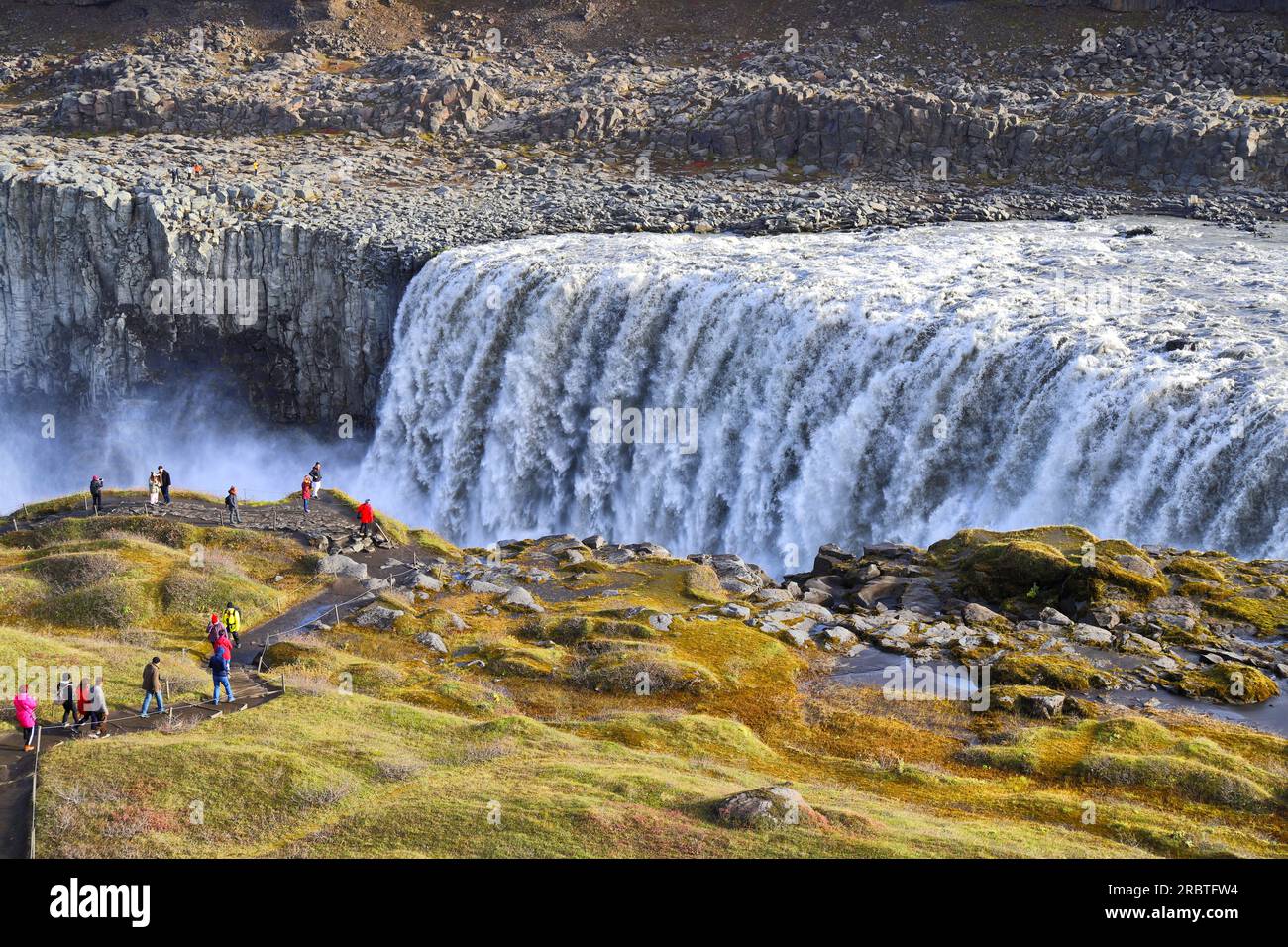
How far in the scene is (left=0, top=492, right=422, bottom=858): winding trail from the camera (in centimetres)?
2411

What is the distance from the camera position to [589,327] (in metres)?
62.5

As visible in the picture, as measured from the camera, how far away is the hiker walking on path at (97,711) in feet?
91.9

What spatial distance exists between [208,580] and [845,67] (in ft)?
239

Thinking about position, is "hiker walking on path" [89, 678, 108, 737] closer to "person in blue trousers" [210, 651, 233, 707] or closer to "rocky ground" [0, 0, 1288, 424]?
"person in blue trousers" [210, 651, 233, 707]

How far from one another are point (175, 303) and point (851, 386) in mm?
45875

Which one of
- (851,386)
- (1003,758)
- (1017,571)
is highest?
(851,386)

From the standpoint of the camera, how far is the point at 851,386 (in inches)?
2045

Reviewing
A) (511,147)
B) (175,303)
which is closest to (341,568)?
(175,303)

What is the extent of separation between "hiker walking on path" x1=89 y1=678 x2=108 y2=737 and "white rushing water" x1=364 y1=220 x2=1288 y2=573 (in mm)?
29212

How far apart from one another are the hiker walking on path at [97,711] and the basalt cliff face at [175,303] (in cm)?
4754

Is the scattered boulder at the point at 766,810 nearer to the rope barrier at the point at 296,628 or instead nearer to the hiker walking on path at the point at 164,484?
the rope barrier at the point at 296,628

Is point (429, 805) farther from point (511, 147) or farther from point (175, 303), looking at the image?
point (511, 147)

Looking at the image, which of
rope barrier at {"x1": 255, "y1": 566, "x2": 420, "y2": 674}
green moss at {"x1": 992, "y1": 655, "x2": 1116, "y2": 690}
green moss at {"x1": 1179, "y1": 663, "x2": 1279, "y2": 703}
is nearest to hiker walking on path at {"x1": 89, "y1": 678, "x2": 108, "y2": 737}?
rope barrier at {"x1": 255, "y1": 566, "x2": 420, "y2": 674}
